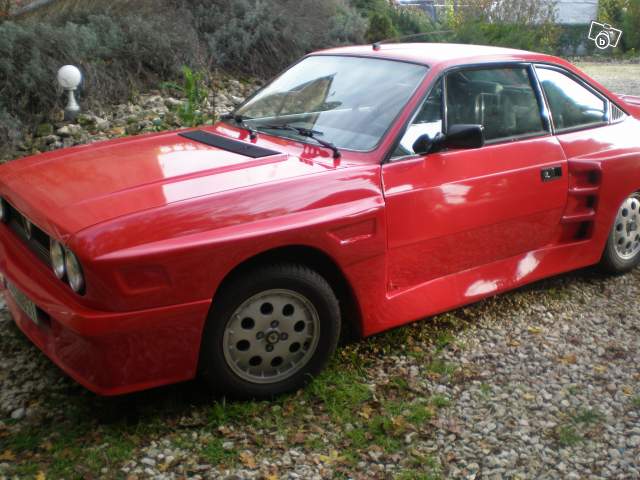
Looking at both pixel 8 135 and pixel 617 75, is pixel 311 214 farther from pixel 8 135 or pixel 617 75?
pixel 617 75

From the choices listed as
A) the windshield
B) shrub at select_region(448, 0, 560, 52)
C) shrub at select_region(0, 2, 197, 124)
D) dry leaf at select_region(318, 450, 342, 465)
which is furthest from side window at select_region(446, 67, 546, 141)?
shrub at select_region(448, 0, 560, 52)

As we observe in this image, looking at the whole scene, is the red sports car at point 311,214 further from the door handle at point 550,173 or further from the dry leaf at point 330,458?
the dry leaf at point 330,458

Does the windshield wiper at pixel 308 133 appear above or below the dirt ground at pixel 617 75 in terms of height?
above

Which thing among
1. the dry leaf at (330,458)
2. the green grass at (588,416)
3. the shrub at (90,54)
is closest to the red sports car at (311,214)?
the dry leaf at (330,458)

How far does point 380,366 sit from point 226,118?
1778 mm

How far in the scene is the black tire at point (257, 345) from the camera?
3330 mm

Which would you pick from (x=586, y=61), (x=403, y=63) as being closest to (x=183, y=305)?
(x=403, y=63)

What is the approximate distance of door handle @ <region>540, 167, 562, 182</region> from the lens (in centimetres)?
445

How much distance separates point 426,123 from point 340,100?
0.50 meters

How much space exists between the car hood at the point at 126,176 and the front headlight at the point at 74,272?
0.10 m

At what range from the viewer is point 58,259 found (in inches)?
128

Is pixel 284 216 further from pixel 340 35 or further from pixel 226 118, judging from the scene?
pixel 340 35

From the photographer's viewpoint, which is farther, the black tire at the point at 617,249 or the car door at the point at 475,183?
the black tire at the point at 617,249

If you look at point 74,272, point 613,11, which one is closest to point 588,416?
point 74,272
